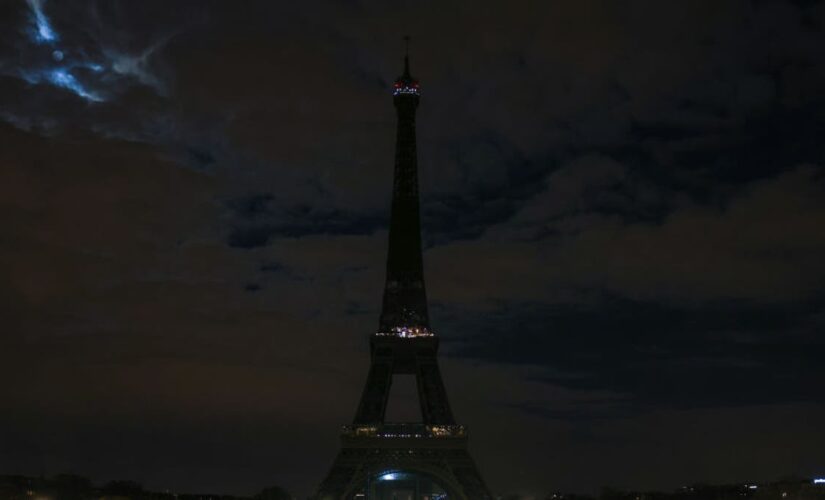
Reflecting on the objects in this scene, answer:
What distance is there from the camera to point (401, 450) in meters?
92.6

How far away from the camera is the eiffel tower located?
303 ft

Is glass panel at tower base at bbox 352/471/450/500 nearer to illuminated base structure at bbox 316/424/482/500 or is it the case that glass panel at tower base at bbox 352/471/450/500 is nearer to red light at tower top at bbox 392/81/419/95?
illuminated base structure at bbox 316/424/482/500

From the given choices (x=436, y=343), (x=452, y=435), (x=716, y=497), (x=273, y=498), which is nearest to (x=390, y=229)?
(x=436, y=343)

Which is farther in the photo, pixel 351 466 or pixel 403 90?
pixel 403 90

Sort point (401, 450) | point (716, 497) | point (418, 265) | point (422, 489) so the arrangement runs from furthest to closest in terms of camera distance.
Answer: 1. point (422, 489)
2. point (716, 497)
3. point (418, 265)
4. point (401, 450)

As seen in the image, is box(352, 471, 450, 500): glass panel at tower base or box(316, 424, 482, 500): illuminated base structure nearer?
box(316, 424, 482, 500): illuminated base structure

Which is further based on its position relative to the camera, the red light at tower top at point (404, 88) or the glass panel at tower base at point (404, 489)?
the glass panel at tower base at point (404, 489)

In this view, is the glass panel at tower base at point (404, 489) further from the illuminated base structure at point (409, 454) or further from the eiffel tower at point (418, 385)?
the illuminated base structure at point (409, 454)

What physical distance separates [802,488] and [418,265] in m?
50.8

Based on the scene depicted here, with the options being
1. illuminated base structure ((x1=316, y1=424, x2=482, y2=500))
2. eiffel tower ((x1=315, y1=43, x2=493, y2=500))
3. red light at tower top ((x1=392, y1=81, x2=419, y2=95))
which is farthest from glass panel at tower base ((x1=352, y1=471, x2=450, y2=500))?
red light at tower top ((x1=392, y1=81, x2=419, y2=95))

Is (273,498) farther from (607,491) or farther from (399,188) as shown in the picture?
(399,188)

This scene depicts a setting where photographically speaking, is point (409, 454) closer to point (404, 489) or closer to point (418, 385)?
point (418, 385)

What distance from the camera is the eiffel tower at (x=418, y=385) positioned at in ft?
303

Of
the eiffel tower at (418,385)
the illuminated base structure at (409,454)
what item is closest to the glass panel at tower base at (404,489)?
the eiffel tower at (418,385)
